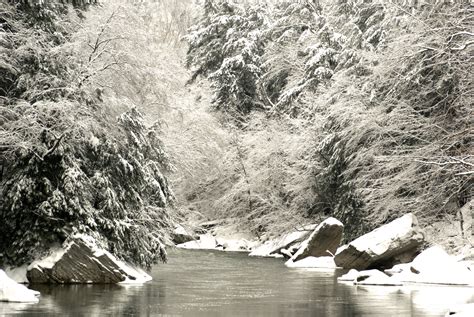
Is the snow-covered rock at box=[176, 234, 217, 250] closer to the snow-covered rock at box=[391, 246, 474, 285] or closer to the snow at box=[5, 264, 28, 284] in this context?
the snow-covered rock at box=[391, 246, 474, 285]

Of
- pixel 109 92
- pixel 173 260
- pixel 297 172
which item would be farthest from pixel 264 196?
pixel 109 92

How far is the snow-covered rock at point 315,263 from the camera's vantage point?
26453 millimetres

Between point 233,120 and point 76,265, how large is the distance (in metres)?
25.0

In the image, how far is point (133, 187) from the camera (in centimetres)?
2066

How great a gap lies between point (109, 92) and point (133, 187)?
8.06ft

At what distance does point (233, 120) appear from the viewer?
140 feet

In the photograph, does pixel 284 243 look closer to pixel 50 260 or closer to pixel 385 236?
pixel 385 236

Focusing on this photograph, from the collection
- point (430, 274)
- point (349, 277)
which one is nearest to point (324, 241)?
point (349, 277)

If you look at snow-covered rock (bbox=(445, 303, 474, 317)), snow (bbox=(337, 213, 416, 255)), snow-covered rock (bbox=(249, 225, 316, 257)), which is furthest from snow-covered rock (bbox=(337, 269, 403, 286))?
snow-covered rock (bbox=(249, 225, 316, 257))

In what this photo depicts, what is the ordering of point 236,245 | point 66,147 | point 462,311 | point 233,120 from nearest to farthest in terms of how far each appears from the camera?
1. point 462,311
2. point 66,147
3. point 236,245
4. point 233,120

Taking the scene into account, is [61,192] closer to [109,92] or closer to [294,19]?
[109,92]

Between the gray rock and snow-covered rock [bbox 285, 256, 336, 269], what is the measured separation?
9686 mm

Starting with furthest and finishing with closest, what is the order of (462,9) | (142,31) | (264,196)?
(264,196) → (462,9) → (142,31)

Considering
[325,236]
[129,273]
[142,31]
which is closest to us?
[129,273]
